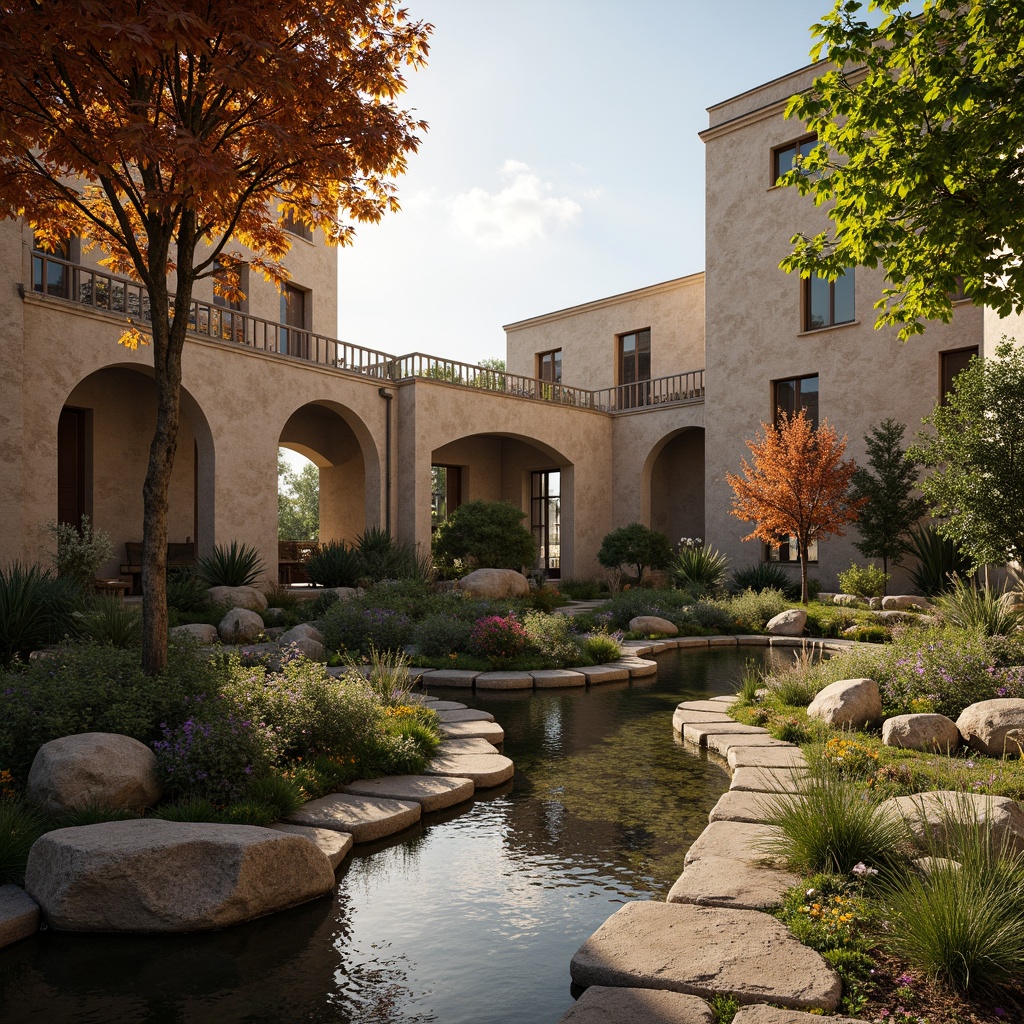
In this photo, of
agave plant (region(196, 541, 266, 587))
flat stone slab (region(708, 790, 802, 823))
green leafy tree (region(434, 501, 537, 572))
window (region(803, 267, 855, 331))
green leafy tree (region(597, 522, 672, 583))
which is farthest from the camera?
green leafy tree (region(597, 522, 672, 583))

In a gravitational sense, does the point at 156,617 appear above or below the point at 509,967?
above

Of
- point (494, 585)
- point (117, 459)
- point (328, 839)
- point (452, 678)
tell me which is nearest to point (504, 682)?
point (452, 678)

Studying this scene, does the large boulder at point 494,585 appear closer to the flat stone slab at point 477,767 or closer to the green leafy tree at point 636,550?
the green leafy tree at point 636,550

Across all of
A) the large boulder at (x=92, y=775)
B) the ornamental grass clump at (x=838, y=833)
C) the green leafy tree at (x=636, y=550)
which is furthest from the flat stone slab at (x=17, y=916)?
the green leafy tree at (x=636, y=550)

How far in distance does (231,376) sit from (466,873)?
480 inches

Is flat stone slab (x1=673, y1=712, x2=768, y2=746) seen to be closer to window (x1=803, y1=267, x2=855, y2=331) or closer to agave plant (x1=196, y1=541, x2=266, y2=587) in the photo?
agave plant (x1=196, y1=541, x2=266, y2=587)

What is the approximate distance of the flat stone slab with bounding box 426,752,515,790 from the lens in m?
5.08

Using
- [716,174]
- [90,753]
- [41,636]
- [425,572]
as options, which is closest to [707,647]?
[425,572]

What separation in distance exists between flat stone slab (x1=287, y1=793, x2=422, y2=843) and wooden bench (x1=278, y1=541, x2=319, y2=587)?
13.5 meters

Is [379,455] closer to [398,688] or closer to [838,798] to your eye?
[398,688]

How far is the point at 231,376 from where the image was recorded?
14.3 m

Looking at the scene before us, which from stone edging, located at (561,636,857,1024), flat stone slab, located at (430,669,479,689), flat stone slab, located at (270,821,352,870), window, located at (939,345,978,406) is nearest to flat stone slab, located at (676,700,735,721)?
flat stone slab, located at (430,669,479,689)

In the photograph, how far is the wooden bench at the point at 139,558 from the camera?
14.1 meters

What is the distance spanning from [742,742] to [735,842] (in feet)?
6.80
